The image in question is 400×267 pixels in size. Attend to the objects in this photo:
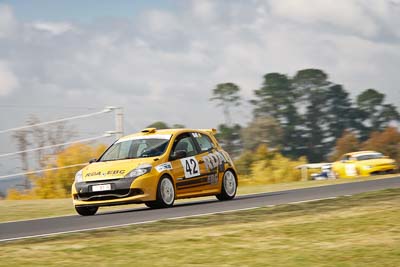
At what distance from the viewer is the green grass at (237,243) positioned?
9.23m

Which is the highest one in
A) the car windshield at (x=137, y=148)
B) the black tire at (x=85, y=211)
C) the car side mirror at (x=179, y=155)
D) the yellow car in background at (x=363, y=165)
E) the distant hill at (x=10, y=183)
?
the yellow car in background at (x=363, y=165)

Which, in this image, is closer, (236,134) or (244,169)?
(244,169)

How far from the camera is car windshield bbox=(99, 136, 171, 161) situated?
60.0 ft

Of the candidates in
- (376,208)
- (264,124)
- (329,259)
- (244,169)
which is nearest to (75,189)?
(376,208)

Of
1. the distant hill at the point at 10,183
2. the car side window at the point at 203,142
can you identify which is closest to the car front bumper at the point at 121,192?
the car side window at the point at 203,142

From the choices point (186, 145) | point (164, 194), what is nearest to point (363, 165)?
point (186, 145)

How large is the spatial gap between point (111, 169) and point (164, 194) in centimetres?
108

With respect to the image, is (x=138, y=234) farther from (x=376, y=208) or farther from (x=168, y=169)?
(x=168, y=169)

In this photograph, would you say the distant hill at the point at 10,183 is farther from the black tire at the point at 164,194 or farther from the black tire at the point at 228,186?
the black tire at the point at 164,194

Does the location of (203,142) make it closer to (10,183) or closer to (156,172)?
(156,172)

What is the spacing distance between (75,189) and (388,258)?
9756 mm

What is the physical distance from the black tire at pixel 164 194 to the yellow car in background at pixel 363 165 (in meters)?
25.4

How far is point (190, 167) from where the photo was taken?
18.7m

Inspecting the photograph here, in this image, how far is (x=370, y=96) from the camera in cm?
A: 12331
